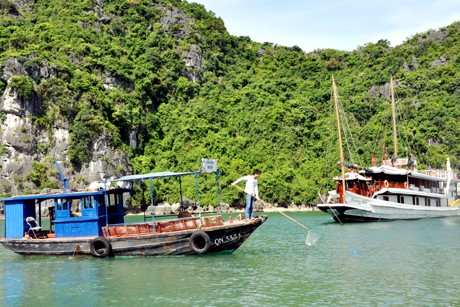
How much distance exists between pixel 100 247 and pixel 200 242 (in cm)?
464

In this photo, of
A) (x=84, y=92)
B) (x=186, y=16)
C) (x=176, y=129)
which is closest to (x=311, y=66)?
(x=186, y=16)

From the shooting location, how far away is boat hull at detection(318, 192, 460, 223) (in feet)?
145

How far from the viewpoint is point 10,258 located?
83.9ft

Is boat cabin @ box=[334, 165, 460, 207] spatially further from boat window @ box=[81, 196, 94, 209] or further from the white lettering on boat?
boat window @ box=[81, 196, 94, 209]

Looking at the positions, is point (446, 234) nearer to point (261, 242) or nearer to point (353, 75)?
point (261, 242)

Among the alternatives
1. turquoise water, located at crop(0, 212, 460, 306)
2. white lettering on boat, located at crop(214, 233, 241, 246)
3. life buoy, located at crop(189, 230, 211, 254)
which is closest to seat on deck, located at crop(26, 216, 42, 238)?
turquoise water, located at crop(0, 212, 460, 306)

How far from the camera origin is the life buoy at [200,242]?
21950mm

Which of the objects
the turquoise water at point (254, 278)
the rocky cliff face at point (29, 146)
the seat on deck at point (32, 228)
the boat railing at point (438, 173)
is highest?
the rocky cliff face at point (29, 146)

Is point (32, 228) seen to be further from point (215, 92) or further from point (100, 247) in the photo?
point (215, 92)

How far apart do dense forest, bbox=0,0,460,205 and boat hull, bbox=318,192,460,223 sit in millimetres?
26392

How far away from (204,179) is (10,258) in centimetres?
5298

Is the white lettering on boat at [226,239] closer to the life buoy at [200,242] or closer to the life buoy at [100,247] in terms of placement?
the life buoy at [200,242]

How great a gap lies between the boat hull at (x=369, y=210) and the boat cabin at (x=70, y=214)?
23.8 metres

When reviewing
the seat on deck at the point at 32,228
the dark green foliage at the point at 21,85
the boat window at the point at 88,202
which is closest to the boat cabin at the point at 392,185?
the boat window at the point at 88,202
